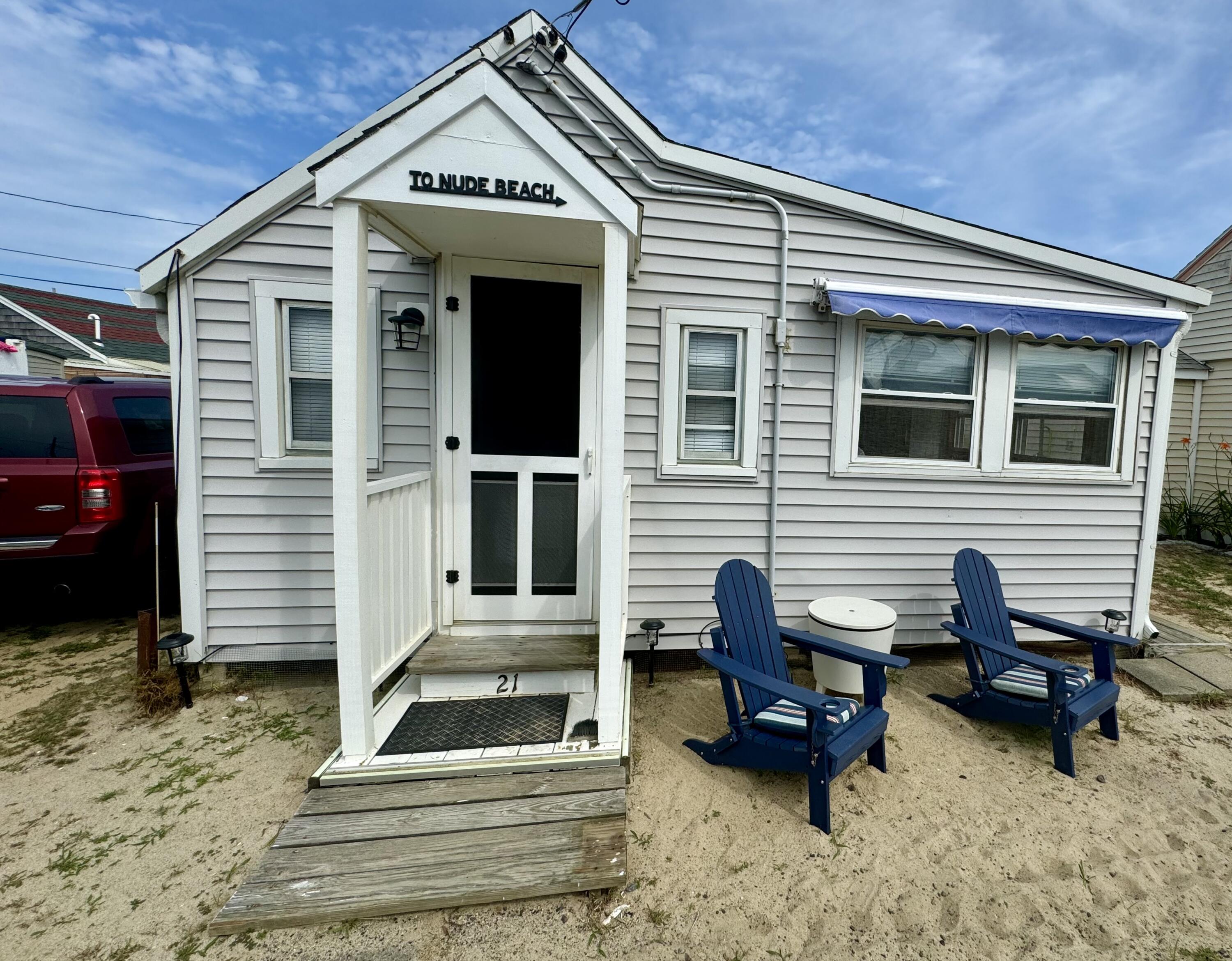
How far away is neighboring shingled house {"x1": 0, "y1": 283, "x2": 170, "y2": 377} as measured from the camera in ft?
35.5

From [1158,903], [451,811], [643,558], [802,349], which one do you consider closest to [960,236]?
[802,349]

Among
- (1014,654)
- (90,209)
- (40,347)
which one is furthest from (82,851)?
(90,209)

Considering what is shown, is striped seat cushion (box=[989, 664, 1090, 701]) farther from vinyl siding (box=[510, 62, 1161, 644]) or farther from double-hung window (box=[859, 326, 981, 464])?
double-hung window (box=[859, 326, 981, 464])

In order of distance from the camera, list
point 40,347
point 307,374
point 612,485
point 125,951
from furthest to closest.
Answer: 1. point 40,347
2. point 307,374
3. point 612,485
4. point 125,951

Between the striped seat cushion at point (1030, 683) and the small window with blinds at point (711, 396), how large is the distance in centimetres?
197

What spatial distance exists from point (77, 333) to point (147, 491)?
1228 cm

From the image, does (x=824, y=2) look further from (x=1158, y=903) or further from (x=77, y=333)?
(x=77, y=333)

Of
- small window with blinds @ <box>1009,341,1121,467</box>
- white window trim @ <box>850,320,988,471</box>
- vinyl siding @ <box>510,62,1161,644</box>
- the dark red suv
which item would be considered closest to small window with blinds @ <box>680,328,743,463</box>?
vinyl siding @ <box>510,62,1161,644</box>

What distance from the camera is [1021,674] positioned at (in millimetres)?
3039

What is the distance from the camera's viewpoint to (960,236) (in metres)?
3.53

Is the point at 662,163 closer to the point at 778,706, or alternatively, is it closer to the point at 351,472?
the point at 351,472

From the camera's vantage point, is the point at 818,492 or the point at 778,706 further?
the point at 818,492

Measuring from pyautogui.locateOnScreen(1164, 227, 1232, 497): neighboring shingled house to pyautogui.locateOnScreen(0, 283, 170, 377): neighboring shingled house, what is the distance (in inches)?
665

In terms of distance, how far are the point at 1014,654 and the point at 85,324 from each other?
18.6m
